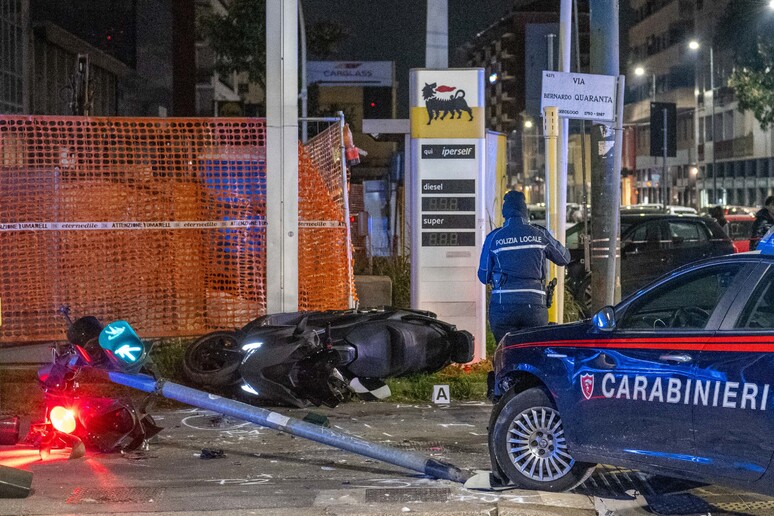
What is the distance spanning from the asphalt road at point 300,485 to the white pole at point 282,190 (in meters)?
Result: 1.84

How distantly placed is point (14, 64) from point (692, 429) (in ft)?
68.8

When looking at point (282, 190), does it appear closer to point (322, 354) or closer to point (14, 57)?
point (322, 354)

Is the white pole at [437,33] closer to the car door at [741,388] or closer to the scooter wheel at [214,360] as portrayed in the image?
the scooter wheel at [214,360]

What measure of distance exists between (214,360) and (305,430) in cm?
255

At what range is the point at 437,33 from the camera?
36.8 feet

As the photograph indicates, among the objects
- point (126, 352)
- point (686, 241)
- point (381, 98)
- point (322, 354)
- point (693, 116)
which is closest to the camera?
point (126, 352)

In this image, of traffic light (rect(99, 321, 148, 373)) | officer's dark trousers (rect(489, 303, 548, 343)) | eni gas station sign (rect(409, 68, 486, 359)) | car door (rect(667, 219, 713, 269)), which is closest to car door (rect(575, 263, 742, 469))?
officer's dark trousers (rect(489, 303, 548, 343))

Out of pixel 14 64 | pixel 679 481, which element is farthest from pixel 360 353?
pixel 14 64

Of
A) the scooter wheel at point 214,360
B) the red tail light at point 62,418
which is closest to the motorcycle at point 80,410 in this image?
the red tail light at point 62,418

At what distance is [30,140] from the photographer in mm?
11391

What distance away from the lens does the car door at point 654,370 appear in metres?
5.77

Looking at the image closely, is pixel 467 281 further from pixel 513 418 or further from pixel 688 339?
pixel 688 339

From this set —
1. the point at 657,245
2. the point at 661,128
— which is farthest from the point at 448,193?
the point at 661,128

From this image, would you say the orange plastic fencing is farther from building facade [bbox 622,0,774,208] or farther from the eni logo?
building facade [bbox 622,0,774,208]
